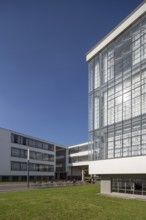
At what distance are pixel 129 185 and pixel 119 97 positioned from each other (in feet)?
32.5

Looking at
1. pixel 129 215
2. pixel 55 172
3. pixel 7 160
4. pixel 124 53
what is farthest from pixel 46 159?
pixel 129 215

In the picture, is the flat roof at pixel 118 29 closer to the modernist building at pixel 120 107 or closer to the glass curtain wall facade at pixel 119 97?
the modernist building at pixel 120 107

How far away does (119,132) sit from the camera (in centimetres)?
3142

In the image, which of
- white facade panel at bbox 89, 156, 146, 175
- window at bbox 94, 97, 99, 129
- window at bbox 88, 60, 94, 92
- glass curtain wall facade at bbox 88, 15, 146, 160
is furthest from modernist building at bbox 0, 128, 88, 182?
white facade panel at bbox 89, 156, 146, 175

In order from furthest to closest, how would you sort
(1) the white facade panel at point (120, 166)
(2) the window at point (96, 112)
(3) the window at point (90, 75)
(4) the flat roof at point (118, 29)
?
(3) the window at point (90, 75) < (2) the window at point (96, 112) < (4) the flat roof at point (118, 29) < (1) the white facade panel at point (120, 166)

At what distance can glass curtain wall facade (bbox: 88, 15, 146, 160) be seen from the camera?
29.0 meters

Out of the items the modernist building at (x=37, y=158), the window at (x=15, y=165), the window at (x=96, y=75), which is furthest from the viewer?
the window at (x=15, y=165)

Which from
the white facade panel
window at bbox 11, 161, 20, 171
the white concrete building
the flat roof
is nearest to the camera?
the white facade panel

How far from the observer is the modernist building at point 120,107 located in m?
28.8

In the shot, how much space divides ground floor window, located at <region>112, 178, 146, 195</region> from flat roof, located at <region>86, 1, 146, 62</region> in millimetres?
16585

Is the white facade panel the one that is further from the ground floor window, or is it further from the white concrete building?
the white concrete building

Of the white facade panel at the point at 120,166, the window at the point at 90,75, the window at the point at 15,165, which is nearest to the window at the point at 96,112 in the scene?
the window at the point at 90,75

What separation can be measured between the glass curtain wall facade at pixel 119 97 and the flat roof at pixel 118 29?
0.47 metres

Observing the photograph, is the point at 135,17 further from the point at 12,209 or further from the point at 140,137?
the point at 12,209
